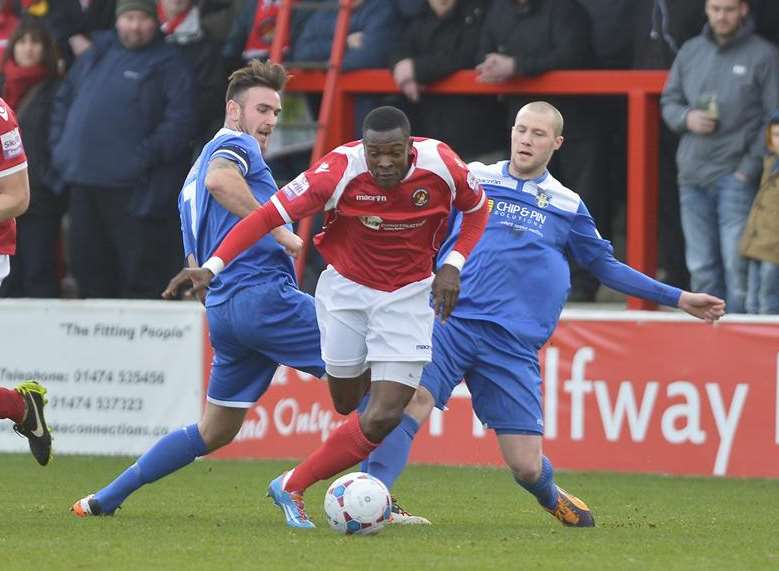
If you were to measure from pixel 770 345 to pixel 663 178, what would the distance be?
9.83 feet

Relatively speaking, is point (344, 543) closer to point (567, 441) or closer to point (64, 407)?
point (567, 441)

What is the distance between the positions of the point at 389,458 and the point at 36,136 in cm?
685

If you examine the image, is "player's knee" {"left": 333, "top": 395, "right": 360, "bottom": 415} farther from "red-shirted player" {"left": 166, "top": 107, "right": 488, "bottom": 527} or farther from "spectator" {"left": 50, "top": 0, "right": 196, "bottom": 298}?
"spectator" {"left": 50, "top": 0, "right": 196, "bottom": 298}

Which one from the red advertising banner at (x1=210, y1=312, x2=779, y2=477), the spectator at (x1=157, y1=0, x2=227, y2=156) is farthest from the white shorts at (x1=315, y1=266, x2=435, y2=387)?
the spectator at (x1=157, y1=0, x2=227, y2=156)

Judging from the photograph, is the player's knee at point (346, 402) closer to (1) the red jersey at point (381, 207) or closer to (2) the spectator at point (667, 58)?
→ (1) the red jersey at point (381, 207)

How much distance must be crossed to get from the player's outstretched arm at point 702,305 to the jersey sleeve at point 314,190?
187cm

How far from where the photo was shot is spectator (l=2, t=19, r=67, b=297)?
46.5 feet

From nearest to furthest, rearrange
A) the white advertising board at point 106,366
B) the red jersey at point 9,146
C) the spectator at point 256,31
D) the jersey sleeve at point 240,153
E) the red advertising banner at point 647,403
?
the jersey sleeve at point 240,153 < the red jersey at point 9,146 < the red advertising banner at point 647,403 < the white advertising board at point 106,366 < the spectator at point 256,31

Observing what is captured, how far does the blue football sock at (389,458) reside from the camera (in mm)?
8250

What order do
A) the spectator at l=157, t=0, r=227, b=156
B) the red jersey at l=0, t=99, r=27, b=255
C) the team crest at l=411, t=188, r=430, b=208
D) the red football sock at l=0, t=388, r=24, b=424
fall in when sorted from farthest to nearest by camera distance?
the spectator at l=157, t=0, r=227, b=156 → the red football sock at l=0, t=388, r=24, b=424 → the red jersey at l=0, t=99, r=27, b=255 → the team crest at l=411, t=188, r=430, b=208

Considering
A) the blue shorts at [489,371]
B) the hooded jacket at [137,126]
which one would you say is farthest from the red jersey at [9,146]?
the hooded jacket at [137,126]

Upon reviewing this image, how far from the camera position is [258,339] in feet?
27.0

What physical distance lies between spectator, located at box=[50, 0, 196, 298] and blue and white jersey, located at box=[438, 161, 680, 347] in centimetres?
535

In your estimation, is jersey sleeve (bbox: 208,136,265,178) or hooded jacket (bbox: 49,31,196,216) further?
hooded jacket (bbox: 49,31,196,216)
